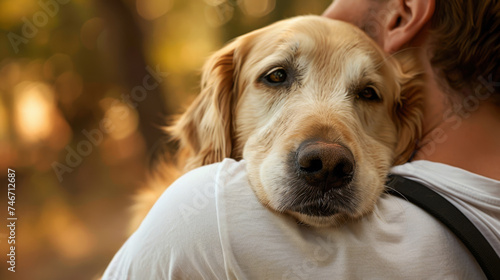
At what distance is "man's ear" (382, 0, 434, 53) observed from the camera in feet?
5.33

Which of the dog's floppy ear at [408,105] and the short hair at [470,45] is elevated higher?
the short hair at [470,45]

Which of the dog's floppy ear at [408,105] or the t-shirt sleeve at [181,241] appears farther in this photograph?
the dog's floppy ear at [408,105]

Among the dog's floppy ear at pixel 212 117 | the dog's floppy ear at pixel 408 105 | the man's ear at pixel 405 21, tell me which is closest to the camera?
the man's ear at pixel 405 21

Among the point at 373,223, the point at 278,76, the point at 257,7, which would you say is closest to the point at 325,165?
the point at 373,223

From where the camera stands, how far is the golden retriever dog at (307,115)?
53.6 inches

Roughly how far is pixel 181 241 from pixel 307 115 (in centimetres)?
75

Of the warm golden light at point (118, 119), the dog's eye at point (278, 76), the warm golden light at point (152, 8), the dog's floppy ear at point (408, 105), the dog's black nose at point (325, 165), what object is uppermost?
the warm golden light at point (152, 8)

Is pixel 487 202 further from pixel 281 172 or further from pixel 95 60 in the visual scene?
pixel 95 60

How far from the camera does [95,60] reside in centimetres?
→ 414

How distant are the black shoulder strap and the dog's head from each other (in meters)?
0.18

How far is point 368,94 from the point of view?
1.86 metres

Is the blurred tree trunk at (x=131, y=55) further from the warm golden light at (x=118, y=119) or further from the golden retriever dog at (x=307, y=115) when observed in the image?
the golden retriever dog at (x=307, y=115)

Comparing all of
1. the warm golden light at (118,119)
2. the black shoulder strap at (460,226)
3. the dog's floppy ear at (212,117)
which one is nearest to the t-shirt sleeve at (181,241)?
the black shoulder strap at (460,226)

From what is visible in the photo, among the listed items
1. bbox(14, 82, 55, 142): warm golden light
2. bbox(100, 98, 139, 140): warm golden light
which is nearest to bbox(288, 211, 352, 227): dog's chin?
bbox(100, 98, 139, 140): warm golden light
